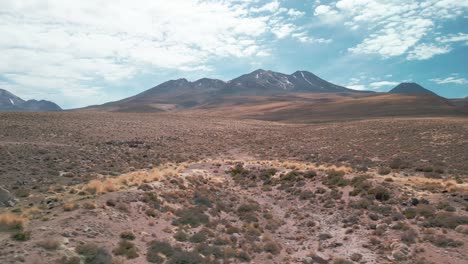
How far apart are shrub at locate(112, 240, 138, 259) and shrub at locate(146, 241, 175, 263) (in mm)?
462

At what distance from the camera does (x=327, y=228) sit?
1667cm

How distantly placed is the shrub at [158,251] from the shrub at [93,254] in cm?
135

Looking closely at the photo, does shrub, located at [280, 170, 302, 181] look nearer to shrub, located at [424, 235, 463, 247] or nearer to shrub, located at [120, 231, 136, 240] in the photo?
shrub, located at [424, 235, 463, 247]

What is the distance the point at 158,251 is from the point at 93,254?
2246 millimetres

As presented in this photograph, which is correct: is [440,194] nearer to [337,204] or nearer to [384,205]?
[384,205]

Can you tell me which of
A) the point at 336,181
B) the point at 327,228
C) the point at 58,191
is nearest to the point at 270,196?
the point at 336,181

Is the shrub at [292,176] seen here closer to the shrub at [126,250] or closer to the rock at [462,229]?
the rock at [462,229]

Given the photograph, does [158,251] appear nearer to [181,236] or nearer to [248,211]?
[181,236]

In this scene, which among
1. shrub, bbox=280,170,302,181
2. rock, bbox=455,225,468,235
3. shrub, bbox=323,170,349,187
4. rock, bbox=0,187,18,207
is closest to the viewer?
rock, bbox=455,225,468,235

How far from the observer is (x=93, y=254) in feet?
35.7

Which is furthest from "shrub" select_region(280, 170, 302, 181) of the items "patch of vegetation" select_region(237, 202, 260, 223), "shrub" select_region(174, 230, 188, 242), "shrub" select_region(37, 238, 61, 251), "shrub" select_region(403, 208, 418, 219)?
"shrub" select_region(37, 238, 61, 251)

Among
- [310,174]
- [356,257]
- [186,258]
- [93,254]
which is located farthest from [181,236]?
[310,174]

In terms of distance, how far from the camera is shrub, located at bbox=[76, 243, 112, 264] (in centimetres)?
1062

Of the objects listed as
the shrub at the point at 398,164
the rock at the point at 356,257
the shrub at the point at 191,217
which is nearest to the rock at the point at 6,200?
the shrub at the point at 191,217
